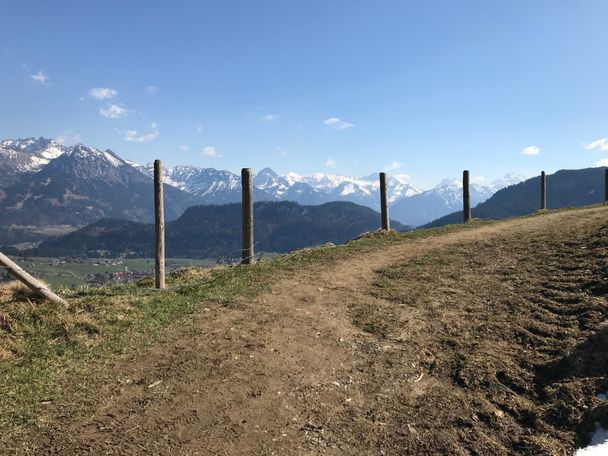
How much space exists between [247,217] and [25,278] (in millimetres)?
8565

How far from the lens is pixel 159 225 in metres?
13.8

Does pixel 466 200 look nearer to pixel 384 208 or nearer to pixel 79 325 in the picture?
pixel 384 208

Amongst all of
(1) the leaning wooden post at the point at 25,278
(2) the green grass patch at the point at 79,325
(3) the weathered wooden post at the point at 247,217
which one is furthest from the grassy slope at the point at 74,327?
(3) the weathered wooden post at the point at 247,217

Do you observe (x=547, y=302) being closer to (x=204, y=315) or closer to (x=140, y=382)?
(x=204, y=315)

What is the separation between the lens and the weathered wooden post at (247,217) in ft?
55.1

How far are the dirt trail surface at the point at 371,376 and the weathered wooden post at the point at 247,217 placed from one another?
168 inches

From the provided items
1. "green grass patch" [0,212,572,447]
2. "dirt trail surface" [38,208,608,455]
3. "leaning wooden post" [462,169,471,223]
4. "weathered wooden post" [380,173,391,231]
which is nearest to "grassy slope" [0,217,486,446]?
"green grass patch" [0,212,572,447]

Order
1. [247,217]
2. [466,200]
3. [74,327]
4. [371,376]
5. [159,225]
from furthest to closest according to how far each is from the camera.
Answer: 1. [466,200]
2. [247,217]
3. [159,225]
4. [74,327]
5. [371,376]

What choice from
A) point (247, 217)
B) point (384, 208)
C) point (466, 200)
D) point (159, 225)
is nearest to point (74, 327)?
point (159, 225)

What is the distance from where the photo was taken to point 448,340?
923cm

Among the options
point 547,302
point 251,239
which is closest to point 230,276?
point 251,239

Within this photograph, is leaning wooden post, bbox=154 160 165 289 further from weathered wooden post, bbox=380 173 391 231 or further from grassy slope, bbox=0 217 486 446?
weathered wooden post, bbox=380 173 391 231

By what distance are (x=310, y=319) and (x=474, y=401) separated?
4.11 metres

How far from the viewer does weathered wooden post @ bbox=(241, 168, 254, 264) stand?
55.1ft
